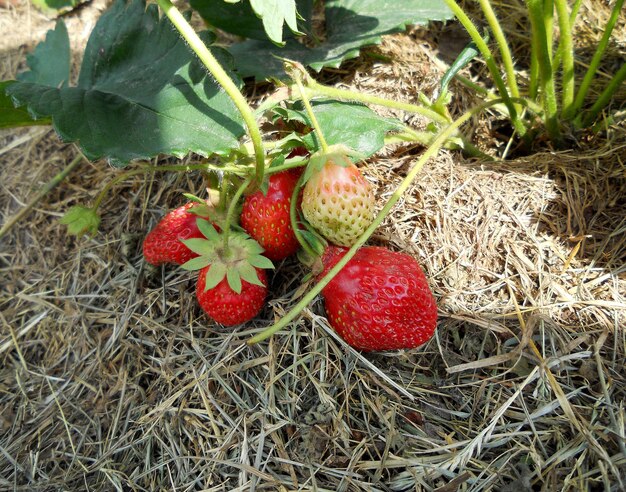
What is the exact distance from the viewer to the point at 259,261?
46.8 inches

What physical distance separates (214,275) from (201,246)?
Result: 74 mm

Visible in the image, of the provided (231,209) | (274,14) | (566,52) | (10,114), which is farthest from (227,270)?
(566,52)

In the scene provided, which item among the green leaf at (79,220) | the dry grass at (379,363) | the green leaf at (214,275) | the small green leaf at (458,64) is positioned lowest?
the dry grass at (379,363)

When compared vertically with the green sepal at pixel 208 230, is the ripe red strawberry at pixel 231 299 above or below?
below

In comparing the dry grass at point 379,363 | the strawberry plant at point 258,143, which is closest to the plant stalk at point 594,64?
the strawberry plant at point 258,143

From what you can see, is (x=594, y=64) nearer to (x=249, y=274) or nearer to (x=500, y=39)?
(x=500, y=39)

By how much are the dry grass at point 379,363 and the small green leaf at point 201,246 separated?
20 centimetres

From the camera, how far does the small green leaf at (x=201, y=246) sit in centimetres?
119

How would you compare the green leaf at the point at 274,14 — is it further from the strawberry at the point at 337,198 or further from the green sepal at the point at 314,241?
the green sepal at the point at 314,241

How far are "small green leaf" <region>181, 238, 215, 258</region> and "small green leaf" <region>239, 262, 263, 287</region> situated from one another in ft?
0.26

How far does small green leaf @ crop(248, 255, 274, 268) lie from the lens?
3.89 ft

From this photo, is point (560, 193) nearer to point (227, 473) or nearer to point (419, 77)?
point (419, 77)

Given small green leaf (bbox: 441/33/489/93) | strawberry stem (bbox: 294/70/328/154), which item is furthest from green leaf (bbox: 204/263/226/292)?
small green leaf (bbox: 441/33/489/93)

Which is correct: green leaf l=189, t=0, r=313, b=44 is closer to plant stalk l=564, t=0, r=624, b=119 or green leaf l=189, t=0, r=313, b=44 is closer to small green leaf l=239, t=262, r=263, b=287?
small green leaf l=239, t=262, r=263, b=287
